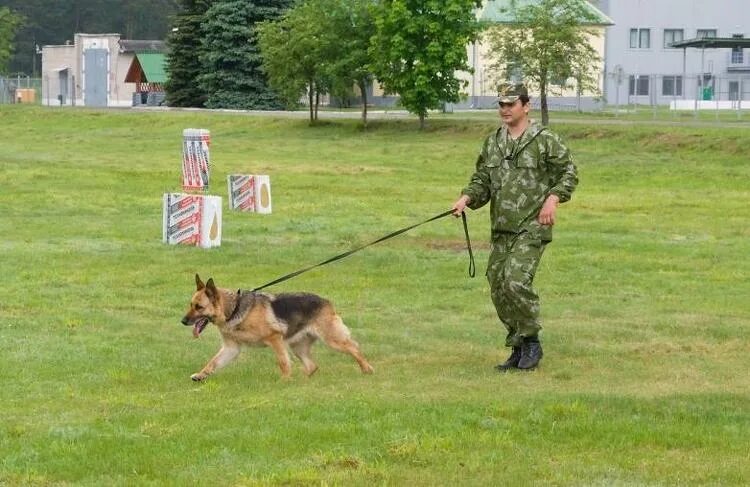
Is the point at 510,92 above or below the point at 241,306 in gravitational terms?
above

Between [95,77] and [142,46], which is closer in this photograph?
[142,46]

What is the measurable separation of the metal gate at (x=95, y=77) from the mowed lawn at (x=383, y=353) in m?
63.7

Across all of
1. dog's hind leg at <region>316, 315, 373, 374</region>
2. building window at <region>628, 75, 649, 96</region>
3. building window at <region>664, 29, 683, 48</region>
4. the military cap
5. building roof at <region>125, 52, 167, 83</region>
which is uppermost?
building window at <region>664, 29, 683, 48</region>

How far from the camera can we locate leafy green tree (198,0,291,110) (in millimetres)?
64750

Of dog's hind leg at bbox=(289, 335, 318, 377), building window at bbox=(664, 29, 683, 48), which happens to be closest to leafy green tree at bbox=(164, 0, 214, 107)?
building window at bbox=(664, 29, 683, 48)

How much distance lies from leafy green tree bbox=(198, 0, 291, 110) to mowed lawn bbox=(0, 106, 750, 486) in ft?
121

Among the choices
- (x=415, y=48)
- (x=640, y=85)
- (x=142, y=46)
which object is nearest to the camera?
(x=415, y=48)

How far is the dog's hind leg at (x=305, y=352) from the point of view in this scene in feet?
32.6

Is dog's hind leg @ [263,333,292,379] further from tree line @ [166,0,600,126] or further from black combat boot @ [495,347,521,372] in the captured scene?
tree line @ [166,0,600,126]

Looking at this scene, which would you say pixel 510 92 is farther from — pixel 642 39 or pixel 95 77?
pixel 95 77

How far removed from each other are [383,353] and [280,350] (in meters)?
1.43

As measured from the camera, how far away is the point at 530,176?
31.9ft

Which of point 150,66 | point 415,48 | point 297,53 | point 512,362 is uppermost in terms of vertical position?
point 150,66

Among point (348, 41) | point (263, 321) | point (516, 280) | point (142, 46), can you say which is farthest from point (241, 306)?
point (142, 46)
